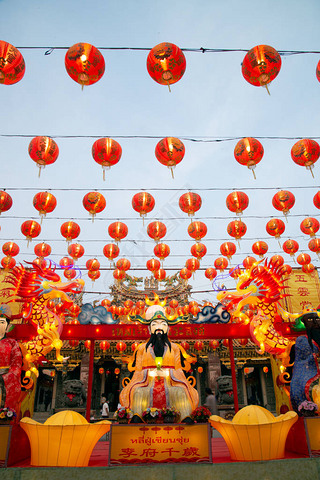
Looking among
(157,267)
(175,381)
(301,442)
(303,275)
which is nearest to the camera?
(301,442)

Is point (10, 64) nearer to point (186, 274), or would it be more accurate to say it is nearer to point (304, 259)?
point (186, 274)

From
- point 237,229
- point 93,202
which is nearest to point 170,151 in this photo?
point 93,202

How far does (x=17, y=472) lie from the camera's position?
4035 millimetres

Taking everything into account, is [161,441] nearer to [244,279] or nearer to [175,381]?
[175,381]

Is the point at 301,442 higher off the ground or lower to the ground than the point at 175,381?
lower

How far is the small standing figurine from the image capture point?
202 inches

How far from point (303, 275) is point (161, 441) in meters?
12.7

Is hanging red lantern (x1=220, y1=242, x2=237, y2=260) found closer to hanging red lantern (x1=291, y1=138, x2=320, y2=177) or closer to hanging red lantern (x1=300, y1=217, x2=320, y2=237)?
hanging red lantern (x1=300, y1=217, x2=320, y2=237)

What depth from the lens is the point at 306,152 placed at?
20.6 ft

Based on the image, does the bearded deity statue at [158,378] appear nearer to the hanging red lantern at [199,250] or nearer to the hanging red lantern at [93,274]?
the hanging red lantern at [199,250]

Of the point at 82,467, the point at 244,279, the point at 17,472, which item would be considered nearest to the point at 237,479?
the point at 82,467

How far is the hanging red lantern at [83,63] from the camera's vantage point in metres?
4.68

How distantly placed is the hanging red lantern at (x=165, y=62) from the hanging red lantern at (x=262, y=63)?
3.31 feet

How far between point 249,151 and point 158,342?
4.12m
